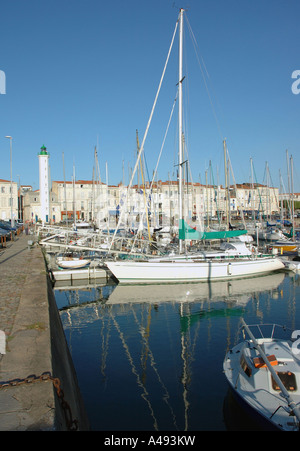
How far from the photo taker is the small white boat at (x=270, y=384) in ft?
22.5

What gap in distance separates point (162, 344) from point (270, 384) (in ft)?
20.5

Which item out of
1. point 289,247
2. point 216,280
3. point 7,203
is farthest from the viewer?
point 7,203

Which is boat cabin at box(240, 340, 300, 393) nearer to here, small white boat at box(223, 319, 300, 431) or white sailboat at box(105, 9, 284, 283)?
small white boat at box(223, 319, 300, 431)

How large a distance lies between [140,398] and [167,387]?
95cm

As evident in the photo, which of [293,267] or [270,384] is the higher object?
[270,384]

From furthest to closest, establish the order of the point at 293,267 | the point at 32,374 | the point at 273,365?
the point at 293,267, the point at 273,365, the point at 32,374

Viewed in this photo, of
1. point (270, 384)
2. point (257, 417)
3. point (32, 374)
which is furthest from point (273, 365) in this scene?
point (32, 374)

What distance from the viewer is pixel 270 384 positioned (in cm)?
777

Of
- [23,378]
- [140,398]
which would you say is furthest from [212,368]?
[23,378]

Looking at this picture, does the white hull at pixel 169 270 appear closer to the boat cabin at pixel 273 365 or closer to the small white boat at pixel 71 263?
the small white boat at pixel 71 263

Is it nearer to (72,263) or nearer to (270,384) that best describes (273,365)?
(270,384)

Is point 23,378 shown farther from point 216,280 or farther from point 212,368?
point 216,280

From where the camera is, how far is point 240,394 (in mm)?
7824

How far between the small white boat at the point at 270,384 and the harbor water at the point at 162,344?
2.07 feet
